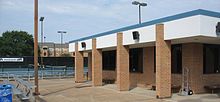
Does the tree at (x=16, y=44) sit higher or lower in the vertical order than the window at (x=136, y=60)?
higher

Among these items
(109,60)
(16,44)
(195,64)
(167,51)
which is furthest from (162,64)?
(16,44)

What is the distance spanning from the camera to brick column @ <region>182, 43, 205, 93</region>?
17625mm

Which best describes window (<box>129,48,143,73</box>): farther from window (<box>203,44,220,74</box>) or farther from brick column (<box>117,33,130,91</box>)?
window (<box>203,44,220,74</box>)

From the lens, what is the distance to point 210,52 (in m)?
18.6

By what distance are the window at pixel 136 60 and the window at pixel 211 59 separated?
511cm

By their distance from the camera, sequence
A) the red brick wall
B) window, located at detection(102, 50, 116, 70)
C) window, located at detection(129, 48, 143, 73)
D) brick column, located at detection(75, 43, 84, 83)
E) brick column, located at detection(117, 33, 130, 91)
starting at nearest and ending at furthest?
brick column, located at detection(117, 33, 130, 91) < window, located at detection(129, 48, 143, 73) < window, located at detection(102, 50, 116, 70) < the red brick wall < brick column, located at detection(75, 43, 84, 83)

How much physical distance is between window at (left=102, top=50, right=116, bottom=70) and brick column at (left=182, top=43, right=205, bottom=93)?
9517 millimetres

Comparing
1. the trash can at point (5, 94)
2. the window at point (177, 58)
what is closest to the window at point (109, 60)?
the window at point (177, 58)

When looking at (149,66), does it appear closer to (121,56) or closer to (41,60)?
(121,56)

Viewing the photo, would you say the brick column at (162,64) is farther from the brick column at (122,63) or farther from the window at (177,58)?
the brick column at (122,63)

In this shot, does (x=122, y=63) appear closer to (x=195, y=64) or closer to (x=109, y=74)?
(x=195, y=64)

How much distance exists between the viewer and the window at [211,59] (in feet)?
60.3

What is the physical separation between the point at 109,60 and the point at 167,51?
11.8m

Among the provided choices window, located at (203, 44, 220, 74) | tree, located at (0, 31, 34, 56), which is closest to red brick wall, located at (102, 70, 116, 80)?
window, located at (203, 44, 220, 74)
